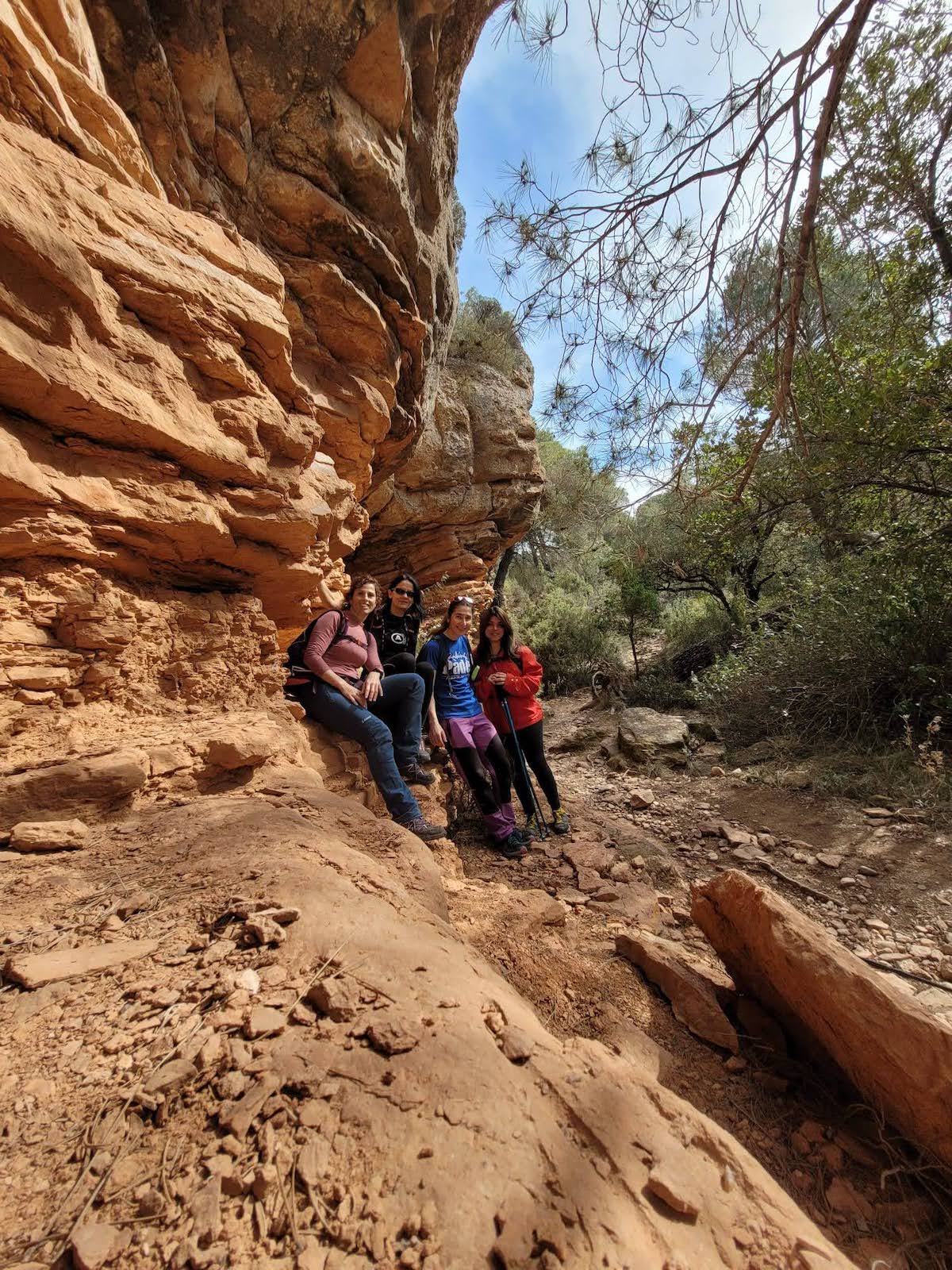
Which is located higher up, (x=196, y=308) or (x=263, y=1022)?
(x=196, y=308)

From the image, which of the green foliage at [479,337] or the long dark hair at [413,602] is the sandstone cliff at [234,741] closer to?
the long dark hair at [413,602]

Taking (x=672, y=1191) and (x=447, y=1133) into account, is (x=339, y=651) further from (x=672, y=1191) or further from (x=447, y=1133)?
(x=672, y=1191)

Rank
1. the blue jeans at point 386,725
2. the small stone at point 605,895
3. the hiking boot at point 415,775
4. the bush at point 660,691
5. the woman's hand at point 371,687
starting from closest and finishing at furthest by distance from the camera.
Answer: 1. the small stone at point 605,895
2. the blue jeans at point 386,725
3. the woman's hand at point 371,687
4. the hiking boot at point 415,775
5. the bush at point 660,691

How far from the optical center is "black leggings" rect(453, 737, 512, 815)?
385 cm

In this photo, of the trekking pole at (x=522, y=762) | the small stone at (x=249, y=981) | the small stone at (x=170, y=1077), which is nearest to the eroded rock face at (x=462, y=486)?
the trekking pole at (x=522, y=762)

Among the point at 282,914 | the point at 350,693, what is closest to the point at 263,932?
the point at 282,914

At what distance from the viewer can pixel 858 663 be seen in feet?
18.8

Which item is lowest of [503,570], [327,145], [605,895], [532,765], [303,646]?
[605,895]

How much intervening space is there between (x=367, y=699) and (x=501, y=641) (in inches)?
52.6

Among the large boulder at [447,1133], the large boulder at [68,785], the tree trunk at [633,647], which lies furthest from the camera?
the tree trunk at [633,647]

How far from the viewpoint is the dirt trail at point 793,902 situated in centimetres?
137

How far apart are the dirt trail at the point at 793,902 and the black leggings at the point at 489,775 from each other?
38 centimetres

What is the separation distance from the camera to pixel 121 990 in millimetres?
1266

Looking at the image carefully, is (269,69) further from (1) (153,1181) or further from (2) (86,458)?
(1) (153,1181)
